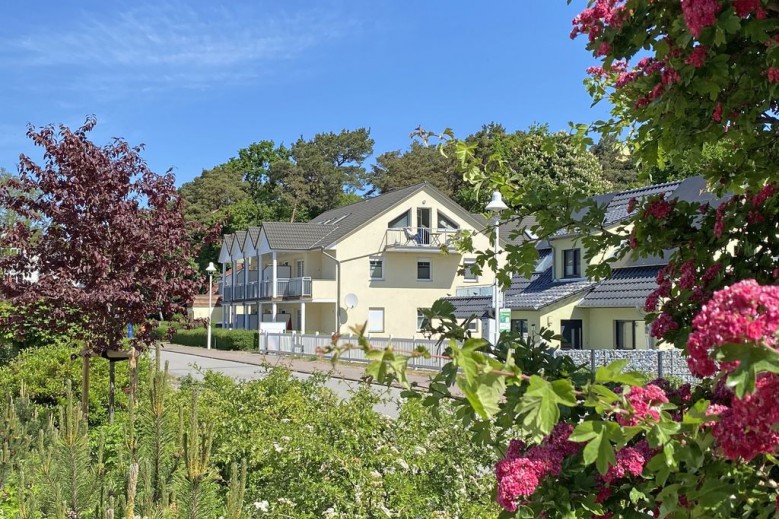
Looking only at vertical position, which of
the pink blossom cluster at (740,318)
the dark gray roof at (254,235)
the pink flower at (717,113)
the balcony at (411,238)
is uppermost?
the dark gray roof at (254,235)

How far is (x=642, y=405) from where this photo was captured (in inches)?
67.3

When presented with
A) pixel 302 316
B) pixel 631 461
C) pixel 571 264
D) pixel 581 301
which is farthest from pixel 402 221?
pixel 631 461

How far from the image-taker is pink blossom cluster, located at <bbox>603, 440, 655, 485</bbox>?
75.6 inches

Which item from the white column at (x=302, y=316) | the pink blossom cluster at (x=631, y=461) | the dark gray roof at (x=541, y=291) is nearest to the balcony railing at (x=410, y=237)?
the white column at (x=302, y=316)

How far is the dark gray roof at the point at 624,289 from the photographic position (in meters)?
24.3

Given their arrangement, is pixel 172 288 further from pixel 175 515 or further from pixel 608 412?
pixel 608 412

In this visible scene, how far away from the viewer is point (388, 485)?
470cm

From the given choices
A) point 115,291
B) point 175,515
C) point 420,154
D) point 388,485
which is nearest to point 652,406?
point 175,515

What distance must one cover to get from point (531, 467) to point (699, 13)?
1.38 meters

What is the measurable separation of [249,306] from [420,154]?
27777mm

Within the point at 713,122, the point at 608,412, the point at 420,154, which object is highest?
the point at 420,154

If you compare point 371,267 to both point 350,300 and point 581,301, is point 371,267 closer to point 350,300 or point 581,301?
point 350,300

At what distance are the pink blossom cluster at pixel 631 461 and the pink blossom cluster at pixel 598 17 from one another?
153cm

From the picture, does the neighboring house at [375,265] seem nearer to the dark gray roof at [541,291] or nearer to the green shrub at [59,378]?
the dark gray roof at [541,291]
